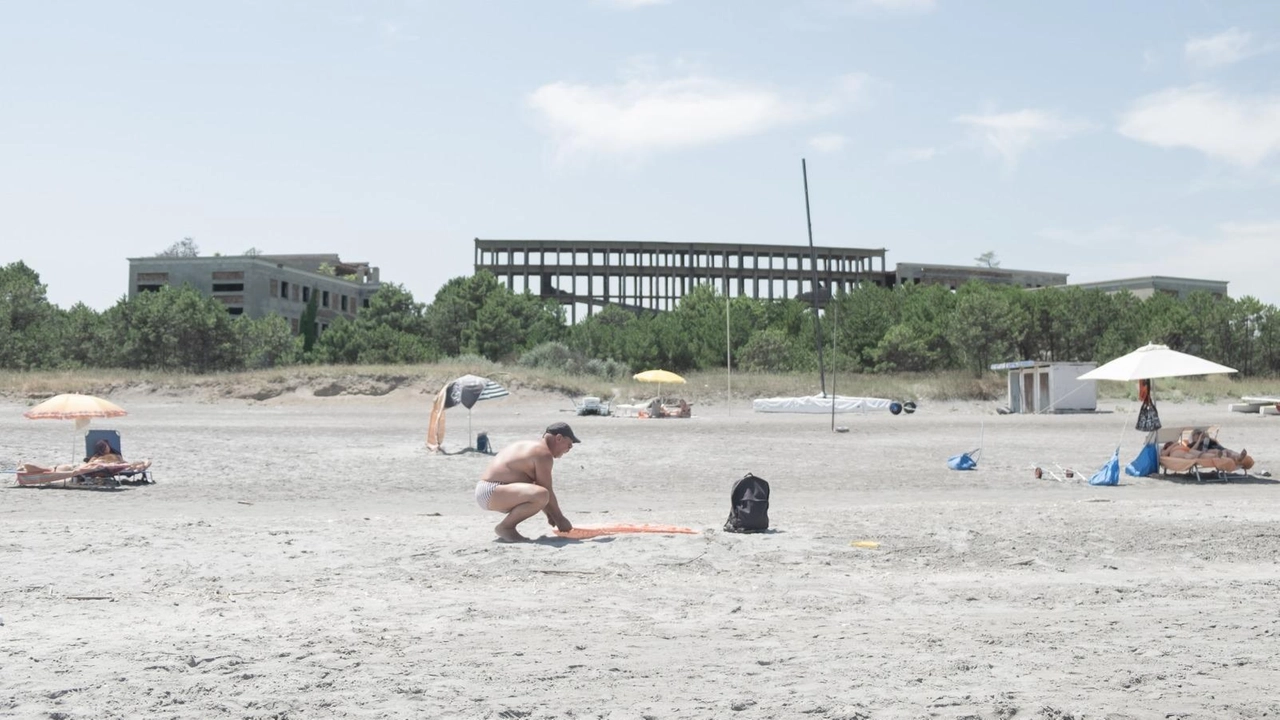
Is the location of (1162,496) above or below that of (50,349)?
below

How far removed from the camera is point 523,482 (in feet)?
34.0

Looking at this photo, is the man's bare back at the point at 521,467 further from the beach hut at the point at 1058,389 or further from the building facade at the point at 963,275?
the building facade at the point at 963,275

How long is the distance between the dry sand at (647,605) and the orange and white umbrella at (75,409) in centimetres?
115

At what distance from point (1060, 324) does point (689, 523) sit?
6604 centimetres

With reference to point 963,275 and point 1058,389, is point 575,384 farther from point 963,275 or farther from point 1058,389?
point 963,275

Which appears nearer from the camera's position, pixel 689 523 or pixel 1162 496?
pixel 689 523

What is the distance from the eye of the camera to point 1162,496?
15.5 m

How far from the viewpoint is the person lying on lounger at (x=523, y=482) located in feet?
33.6

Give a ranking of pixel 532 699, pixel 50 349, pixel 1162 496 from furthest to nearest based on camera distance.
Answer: pixel 50 349 → pixel 1162 496 → pixel 532 699

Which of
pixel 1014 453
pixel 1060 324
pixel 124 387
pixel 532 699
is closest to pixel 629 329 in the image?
pixel 1060 324

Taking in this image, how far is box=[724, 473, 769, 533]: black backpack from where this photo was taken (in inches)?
427

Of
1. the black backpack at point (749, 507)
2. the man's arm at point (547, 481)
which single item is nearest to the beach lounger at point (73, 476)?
the man's arm at point (547, 481)

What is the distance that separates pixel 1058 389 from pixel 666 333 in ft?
113

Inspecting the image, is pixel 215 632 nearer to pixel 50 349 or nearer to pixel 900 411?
pixel 900 411
